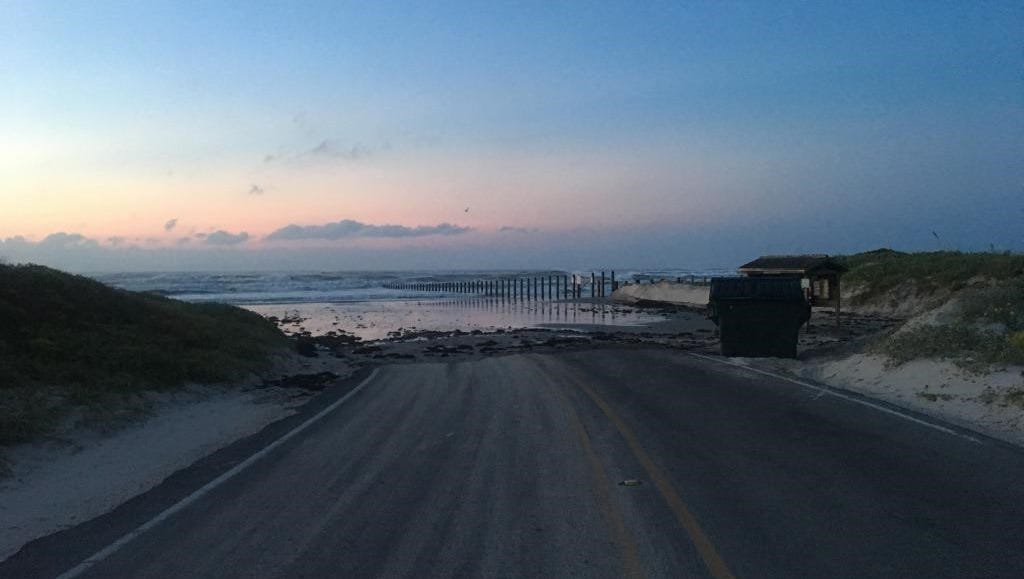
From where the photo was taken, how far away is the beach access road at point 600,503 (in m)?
6.16

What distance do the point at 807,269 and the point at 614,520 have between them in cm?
2418

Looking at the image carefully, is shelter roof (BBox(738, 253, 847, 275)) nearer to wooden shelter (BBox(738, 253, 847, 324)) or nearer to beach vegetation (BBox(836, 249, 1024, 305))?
wooden shelter (BBox(738, 253, 847, 324))

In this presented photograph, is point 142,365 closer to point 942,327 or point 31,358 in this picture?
point 31,358

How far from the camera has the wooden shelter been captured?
1160 inches

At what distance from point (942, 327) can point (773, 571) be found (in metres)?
14.2

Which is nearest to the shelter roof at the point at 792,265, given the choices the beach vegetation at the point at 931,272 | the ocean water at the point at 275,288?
the beach vegetation at the point at 931,272

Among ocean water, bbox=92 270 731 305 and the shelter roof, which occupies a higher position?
the shelter roof

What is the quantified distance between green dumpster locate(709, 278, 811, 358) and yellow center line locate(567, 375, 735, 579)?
36.7 ft

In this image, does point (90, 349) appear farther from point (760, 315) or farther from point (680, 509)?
point (760, 315)

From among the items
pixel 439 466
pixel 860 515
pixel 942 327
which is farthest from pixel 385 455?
pixel 942 327

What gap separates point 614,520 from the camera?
7.11 metres

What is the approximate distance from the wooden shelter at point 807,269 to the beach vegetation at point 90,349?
58.2ft

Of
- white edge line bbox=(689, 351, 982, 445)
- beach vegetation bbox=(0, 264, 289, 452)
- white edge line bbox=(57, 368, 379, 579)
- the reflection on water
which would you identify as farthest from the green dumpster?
the reflection on water

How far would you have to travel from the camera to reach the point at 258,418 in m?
14.1
